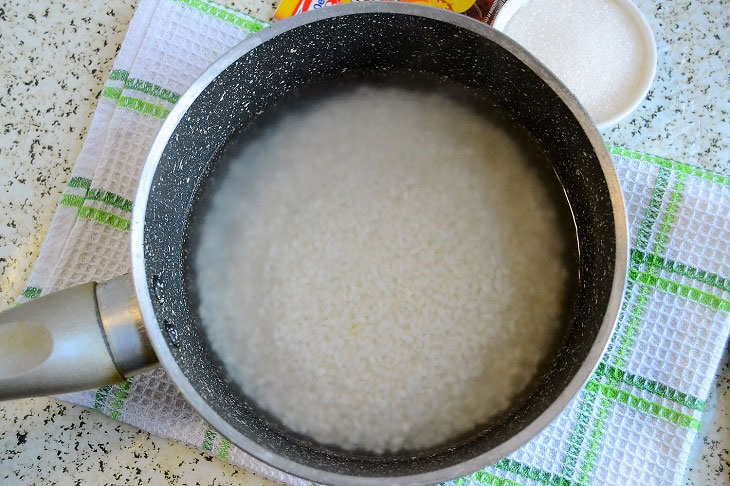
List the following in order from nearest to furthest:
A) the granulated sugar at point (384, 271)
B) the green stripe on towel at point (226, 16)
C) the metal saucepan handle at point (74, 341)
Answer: the metal saucepan handle at point (74, 341), the granulated sugar at point (384, 271), the green stripe on towel at point (226, 16)

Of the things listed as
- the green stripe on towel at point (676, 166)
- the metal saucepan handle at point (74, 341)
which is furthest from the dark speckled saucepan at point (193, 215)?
the green stripe on towel at point (676, 166)

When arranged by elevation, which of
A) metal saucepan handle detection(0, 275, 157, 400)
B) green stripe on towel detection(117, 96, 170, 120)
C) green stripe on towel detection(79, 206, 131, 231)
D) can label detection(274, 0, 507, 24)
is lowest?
metal saucepan handle detection(0, 275, 157, 400)

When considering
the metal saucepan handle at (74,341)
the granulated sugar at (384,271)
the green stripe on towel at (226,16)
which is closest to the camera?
the metal saucepan handle at (74,341)

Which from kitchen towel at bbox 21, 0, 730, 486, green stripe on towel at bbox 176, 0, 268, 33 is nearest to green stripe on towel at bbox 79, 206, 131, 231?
kitchen towel at bbox 21, 0, 730, 486

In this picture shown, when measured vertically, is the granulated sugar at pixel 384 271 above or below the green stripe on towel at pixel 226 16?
below

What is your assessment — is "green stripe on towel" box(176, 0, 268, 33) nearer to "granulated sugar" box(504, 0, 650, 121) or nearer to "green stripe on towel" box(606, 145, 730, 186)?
"granulated sugar" box(504, 0, 650, 121)

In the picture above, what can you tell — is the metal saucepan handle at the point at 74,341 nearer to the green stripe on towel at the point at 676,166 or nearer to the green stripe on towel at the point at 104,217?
the green stripe on towel at the point at 104,217

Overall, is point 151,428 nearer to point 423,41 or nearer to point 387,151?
point 387,151
